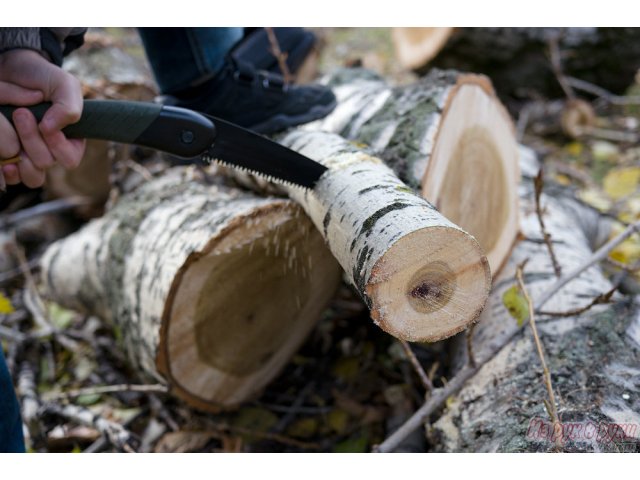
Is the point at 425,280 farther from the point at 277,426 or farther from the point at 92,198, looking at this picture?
the point at 92,198

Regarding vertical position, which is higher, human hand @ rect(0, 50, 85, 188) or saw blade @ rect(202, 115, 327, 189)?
human hand @ rect(0, 50, 85, 188)

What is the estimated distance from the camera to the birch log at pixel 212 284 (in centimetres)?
144

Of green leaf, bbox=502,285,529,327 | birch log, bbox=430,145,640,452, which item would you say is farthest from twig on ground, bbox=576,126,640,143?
green leaf, bbox=502,285,529,327

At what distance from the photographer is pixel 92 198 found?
10.4 feet

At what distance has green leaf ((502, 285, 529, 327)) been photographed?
1.32 metres

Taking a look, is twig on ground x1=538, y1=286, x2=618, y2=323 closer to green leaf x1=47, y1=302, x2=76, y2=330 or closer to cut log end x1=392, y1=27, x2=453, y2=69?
green leaf x1=47, y1=302, x2=76, y2=330

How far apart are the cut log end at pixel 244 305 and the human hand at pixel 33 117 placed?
41 cm

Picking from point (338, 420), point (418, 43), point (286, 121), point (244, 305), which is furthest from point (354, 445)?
point (418, 43)

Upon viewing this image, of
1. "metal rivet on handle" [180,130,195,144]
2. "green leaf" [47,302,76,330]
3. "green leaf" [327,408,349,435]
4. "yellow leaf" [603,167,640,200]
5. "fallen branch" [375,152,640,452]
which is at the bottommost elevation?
"green leaf" [47,302,76,330]

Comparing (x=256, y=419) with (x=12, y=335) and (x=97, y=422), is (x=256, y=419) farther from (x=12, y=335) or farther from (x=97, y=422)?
(x=12, y=335)

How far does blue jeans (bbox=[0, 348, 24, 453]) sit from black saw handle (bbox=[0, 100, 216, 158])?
547mm

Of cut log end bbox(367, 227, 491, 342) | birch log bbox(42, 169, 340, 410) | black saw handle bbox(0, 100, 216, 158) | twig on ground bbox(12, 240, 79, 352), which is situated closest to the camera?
cut log end bbox(367, 227, 491, 342)

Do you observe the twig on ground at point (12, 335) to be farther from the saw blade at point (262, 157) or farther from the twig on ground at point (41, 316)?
the saw blade at point (262, 157)
